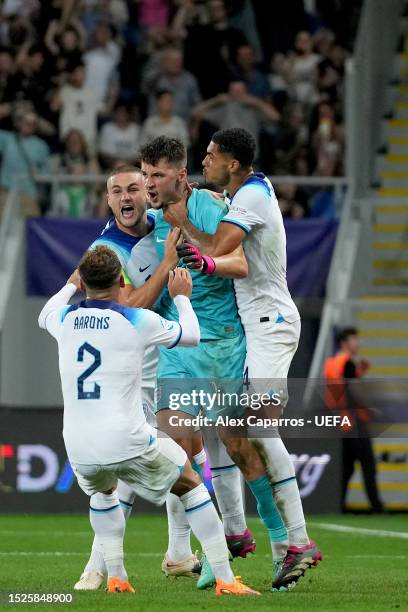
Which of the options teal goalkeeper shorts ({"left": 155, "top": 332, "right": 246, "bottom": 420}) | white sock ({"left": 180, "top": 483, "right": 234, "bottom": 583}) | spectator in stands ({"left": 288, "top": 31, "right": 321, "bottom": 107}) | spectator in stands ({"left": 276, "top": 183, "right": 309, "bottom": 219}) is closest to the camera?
white sock ({"left": 180, "top": 483, "right": 234, "bottom": 583})

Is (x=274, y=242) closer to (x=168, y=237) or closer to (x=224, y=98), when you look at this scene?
(x=168, y=237)

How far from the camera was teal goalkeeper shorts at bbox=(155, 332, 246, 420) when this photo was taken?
9.66m

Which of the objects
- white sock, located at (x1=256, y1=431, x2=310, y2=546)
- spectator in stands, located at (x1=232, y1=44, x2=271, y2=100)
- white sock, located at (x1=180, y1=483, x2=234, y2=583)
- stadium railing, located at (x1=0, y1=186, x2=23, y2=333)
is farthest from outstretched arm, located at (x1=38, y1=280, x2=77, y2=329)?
spectator in stands, located at (x1=232, y1=44, x2=271, y2=100)

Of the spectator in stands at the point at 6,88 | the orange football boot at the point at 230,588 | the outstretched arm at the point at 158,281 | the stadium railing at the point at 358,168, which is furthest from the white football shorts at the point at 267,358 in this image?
the spectator in stands at the point at 6,88

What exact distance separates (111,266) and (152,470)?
1084mm

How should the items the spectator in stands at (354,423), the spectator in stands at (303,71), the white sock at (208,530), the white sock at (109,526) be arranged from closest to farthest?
the white sock at (208,530), the white sock at (109,526), the spectator in stands at (354,423), the spectator in stands at (303,71)

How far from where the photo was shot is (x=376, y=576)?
10.5 meters

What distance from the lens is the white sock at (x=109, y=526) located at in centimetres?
895

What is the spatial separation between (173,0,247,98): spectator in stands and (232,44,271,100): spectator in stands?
0.09 meters

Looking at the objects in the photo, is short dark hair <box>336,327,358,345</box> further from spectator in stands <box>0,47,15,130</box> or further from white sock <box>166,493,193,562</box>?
white sock <box>166,493,193,562</box>

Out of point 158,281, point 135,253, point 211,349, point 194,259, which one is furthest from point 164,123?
point 194,259

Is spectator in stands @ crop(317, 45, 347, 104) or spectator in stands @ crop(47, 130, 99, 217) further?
spectator in stands @ crop(317, 45, 347, 104)

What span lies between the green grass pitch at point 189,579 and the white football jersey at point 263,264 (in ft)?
5.26

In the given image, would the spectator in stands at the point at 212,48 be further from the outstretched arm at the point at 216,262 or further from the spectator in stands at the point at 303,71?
the outstretched arm at the point at 216,262
